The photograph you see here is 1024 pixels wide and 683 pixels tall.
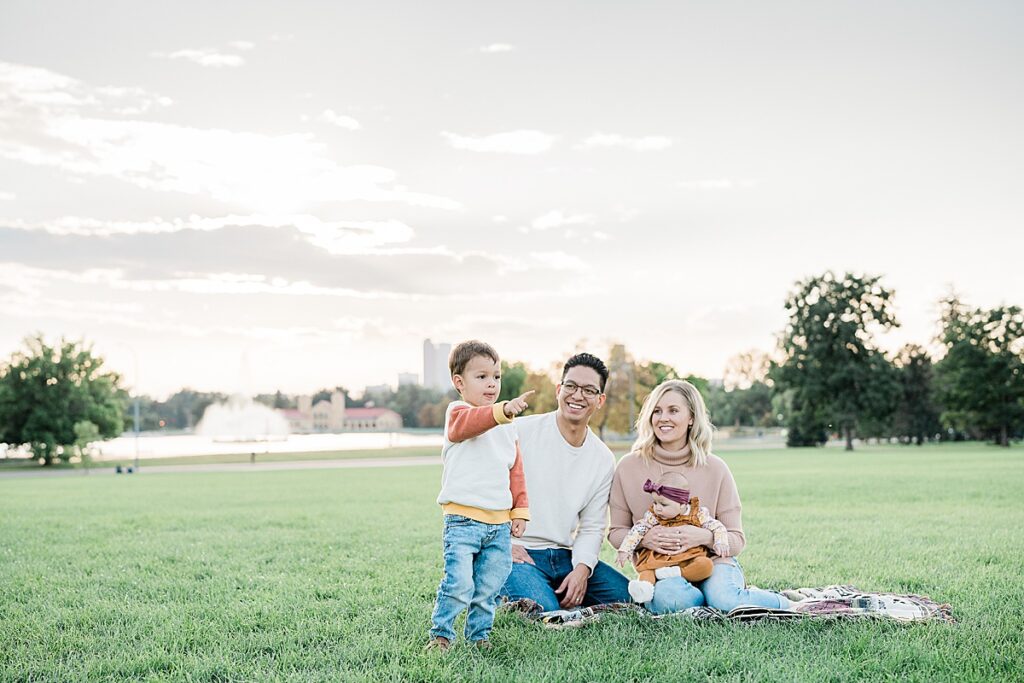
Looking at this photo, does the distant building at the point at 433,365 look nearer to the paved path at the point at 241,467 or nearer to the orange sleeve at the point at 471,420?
the paved path at the point at 241,467

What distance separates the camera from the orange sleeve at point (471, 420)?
4.37 metres

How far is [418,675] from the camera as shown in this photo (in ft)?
13.4

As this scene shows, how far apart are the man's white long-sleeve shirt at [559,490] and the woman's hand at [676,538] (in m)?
0.37

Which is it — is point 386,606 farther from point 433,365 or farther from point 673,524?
point 433,365

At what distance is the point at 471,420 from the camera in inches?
176

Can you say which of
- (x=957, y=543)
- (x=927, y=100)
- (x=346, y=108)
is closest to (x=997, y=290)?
(x=927, y=100)

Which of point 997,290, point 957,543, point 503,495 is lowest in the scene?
point 957,543

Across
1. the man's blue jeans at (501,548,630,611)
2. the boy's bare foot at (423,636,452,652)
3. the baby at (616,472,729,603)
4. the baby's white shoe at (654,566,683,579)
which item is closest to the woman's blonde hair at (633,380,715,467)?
the baby at (616,472,729,603)

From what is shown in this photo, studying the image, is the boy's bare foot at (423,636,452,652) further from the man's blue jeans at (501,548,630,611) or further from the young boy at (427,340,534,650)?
the man's blue jeans at (501,548,630,611)

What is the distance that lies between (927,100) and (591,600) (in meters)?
19.3

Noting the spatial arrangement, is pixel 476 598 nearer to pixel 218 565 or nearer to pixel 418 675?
pixel 418 675

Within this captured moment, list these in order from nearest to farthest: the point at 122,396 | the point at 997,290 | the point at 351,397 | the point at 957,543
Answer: the point at 957,543 < the point at 997,290 < the point at 122,396 < the point at 351,397

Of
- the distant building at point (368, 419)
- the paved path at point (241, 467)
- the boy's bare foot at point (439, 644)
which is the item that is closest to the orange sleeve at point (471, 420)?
the boy's bare foot at point (439, 644)

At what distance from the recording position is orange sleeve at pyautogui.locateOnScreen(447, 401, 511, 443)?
4371 millimetres
